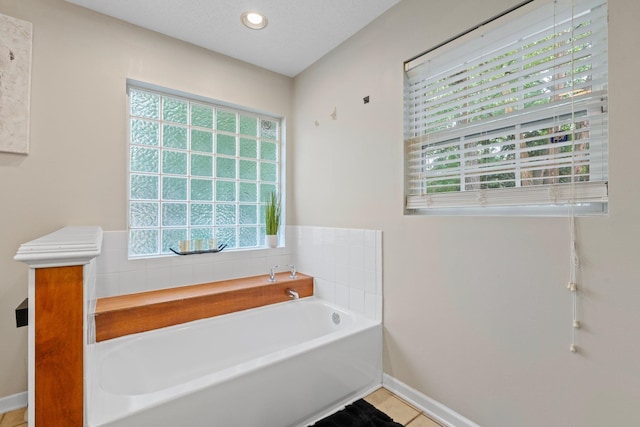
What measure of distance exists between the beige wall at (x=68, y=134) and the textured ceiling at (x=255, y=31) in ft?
0.53

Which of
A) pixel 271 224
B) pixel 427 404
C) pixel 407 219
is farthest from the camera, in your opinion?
pixel 271 224

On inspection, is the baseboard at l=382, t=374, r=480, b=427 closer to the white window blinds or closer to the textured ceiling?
the white window blinds

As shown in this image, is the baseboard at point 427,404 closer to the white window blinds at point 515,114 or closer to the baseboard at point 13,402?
the white window blinds at point 515,114

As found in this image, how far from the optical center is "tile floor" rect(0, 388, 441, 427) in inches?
65.1

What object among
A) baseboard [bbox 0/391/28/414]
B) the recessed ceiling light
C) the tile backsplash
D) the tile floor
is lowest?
the tile floor

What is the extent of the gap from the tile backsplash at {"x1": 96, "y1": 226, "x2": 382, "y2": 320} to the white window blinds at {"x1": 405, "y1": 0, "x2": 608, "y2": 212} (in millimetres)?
566

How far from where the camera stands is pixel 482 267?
1539mm

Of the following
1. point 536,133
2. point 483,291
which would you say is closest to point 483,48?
point 536,133

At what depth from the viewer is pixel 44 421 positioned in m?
0.92

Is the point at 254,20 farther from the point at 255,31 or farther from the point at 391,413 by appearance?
the point at 391,413

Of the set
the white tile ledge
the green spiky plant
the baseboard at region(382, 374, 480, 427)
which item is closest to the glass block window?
the green spiky plant

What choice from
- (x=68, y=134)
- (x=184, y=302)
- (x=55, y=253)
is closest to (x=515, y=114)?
(x=55, y=253)

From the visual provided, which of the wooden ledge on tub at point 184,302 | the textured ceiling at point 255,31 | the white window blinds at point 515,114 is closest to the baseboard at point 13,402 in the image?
the wooden ledge on tub at point 184,302

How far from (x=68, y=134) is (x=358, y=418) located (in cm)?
253
